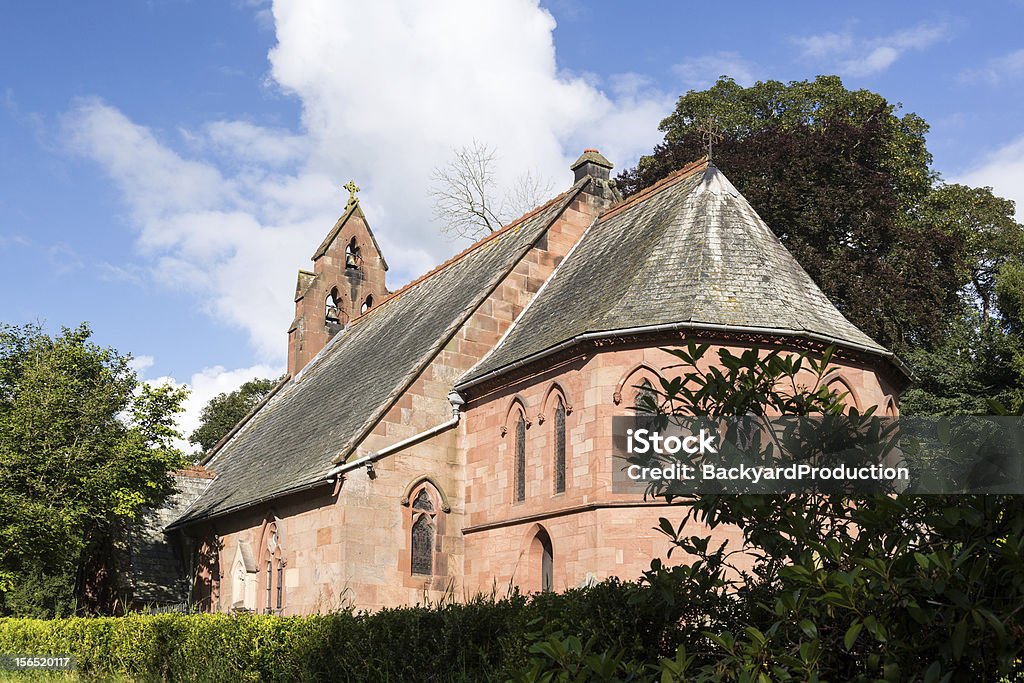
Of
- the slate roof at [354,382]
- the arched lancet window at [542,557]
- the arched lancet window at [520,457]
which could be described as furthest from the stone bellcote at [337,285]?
the arched lancet window at [542,557]

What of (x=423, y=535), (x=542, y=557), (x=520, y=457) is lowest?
(x=542, y=557)

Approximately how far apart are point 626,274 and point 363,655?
1090 centimetres

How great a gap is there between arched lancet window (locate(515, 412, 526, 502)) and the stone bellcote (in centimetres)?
1591

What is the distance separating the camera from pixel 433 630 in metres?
9.95

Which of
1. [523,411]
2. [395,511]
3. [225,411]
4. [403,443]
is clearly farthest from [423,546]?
[225,411]

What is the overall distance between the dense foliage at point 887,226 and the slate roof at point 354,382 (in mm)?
11085

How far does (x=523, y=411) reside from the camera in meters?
20.4

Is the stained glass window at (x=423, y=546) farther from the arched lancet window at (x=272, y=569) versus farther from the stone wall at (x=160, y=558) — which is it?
the stone wall at (x=160, y=558)

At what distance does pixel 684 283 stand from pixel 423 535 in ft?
23.9

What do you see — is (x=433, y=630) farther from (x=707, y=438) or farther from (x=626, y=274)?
(x=626, y=274)

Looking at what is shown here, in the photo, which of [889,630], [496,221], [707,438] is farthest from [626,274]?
[496,221]

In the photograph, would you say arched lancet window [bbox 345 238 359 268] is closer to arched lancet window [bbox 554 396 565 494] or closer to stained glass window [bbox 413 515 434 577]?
stained glass window [bbox 413 515 434 577]

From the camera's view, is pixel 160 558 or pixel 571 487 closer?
pixel 571 487

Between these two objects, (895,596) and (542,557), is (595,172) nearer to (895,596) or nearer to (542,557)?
(542,557)
